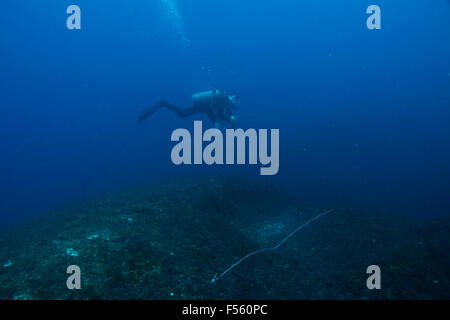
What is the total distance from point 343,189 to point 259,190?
35.5 ft

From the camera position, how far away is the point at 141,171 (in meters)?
28.4

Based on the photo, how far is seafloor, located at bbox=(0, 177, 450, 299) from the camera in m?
3.40

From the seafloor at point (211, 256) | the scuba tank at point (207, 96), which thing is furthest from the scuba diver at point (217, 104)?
the seafloor at point (211, 256)

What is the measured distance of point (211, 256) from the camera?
458cm

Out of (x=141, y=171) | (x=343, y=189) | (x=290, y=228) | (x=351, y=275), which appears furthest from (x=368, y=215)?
(x=141, y=171)

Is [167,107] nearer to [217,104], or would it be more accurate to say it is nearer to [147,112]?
[147,112]

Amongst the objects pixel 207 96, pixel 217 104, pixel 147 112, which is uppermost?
pixel 207 96

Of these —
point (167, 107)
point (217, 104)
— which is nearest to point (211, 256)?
point (217, 104)

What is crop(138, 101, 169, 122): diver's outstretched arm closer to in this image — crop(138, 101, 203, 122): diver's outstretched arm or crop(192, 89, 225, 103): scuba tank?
crop(138, 101, 203, 122): diver's outstretched arm

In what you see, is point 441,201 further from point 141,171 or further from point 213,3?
point 213,3

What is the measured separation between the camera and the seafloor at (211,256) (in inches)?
134

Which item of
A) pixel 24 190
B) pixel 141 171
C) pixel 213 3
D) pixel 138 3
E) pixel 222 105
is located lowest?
pixel 24 190

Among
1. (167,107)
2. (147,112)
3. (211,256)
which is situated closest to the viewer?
(211,256)

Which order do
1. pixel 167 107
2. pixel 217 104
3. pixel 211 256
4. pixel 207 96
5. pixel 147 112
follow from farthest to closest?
1. pixel 167 107
2. pixel 147 112
3. pixel 207 96
4. pixel 217 104
5. pixel 211 256
